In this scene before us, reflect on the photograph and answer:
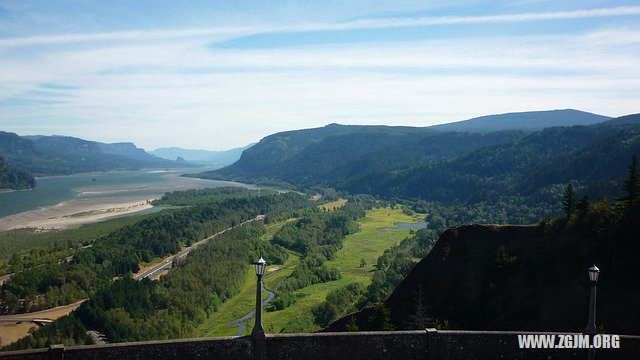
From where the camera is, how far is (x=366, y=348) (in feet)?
49.7

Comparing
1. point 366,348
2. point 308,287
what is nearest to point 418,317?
point 366,348

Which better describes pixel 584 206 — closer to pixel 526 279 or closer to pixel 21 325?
pixel 526 279

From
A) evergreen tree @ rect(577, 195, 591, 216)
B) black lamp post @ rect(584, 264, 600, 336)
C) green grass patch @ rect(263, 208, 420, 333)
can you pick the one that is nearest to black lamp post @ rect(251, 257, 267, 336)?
black lamp post @ rect(584, 264, 600, 336)

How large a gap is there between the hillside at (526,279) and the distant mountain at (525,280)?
6 centimetres

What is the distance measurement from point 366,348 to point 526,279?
86.6ft

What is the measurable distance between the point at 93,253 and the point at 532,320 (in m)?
87.1

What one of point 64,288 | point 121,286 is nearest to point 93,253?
point 64,288

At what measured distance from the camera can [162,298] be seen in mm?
64812

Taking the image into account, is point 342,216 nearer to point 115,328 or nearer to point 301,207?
point 301,207

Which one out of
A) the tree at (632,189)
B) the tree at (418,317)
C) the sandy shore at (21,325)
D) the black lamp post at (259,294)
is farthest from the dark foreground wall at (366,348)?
the sandy shore at (21,325)

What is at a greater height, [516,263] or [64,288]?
[516,263]

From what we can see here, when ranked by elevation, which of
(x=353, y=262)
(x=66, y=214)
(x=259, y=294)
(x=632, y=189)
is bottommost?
(x=353, y=262)

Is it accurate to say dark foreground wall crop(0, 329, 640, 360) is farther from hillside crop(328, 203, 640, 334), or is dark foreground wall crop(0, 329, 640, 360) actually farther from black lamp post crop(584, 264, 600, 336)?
hillside crop(328, 203, 640, 334)

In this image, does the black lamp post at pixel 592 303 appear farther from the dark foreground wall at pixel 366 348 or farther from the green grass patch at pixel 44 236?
the green grass patch at pixel 44 236
